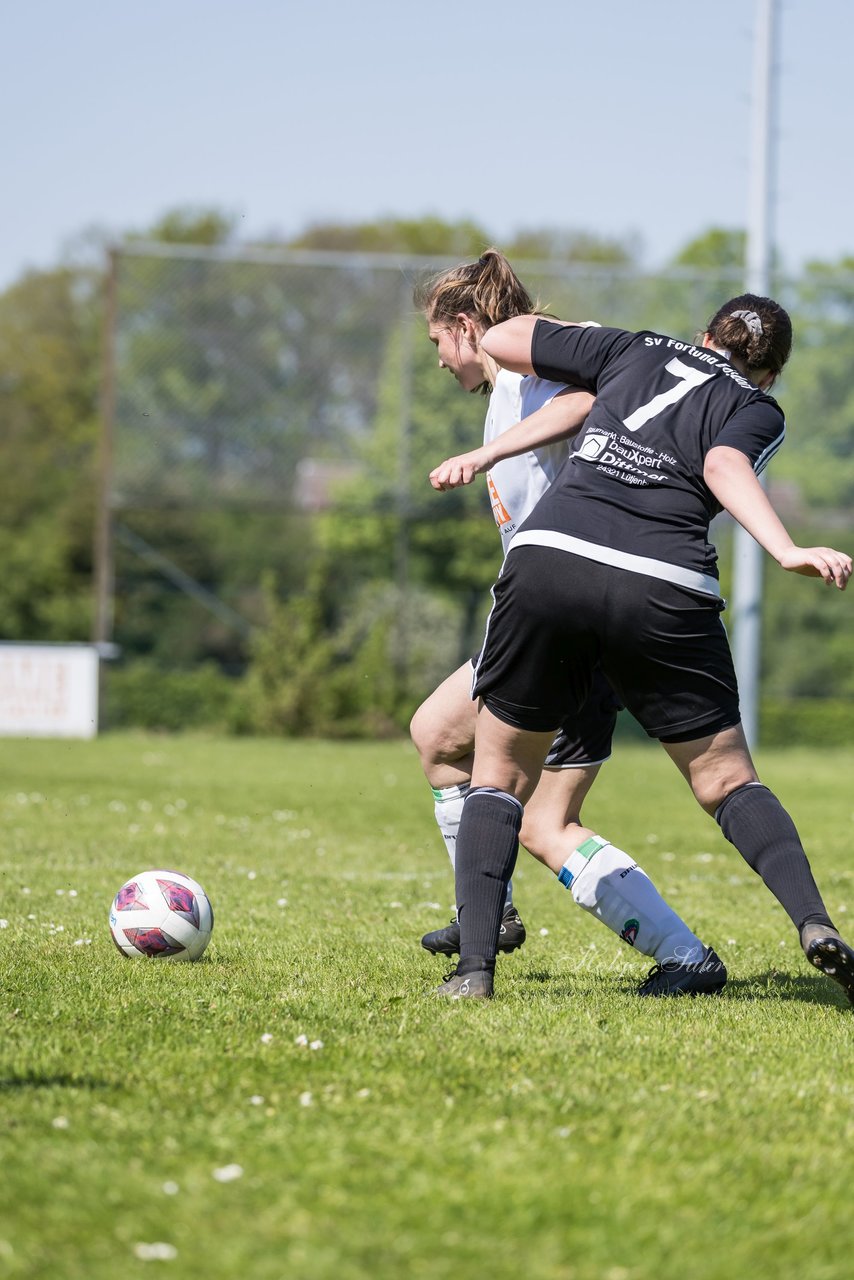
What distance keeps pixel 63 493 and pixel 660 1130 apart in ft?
152

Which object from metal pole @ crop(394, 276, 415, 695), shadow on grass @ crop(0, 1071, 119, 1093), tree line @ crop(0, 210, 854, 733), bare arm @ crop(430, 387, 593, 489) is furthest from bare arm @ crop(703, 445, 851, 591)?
metal pole @ crop(394, 276, 415, 695)

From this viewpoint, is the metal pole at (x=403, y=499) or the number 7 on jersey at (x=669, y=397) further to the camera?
the metal pole at (x=403, y=499)

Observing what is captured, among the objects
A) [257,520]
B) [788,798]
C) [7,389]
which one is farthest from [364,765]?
[7,389]

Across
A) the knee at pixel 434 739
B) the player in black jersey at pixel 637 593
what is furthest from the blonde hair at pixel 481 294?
the knee at pixel 434 739

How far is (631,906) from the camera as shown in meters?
4.67

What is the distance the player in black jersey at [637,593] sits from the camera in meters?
3.96

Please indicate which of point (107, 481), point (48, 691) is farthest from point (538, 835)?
point (107, 481)

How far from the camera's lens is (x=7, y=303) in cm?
5016

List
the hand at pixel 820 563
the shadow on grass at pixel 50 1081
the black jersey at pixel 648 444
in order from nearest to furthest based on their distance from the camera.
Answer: the shadow on grass at pixel 50 1081 < the hand at pixel 820 563 < the black jersey at pixel 648 444

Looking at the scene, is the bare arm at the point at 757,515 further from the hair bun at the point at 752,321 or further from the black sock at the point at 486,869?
the black sock at the point at 486,869

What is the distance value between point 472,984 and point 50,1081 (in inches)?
54.0

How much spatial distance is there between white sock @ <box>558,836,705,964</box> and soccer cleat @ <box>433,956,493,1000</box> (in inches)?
20.9

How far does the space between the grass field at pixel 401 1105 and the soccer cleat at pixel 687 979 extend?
119 mm

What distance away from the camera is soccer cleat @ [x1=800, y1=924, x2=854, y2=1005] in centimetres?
387
